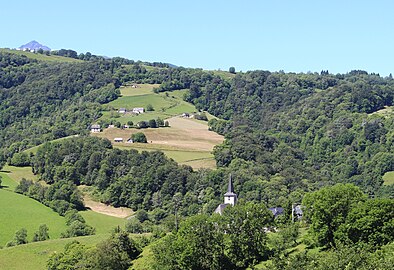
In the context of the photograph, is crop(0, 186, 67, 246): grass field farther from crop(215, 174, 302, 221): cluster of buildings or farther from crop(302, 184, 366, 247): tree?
crop(302, 184, 366, 247): tree

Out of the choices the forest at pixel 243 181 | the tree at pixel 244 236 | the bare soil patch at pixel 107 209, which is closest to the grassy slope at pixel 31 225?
the bare soil patch at pixel 107 209

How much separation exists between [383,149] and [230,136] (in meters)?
41.6

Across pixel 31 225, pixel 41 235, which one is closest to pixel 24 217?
pixel 31 225

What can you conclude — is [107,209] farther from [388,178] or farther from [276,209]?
[388,178]

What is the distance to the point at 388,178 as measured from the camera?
509ft

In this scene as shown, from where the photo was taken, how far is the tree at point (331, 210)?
5962cm

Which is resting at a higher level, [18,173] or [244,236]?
[244,236]

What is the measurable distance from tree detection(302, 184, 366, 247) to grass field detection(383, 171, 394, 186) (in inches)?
3683

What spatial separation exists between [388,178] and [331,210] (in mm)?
101443

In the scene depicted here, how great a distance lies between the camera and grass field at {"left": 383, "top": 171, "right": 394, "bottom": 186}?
5968 inches

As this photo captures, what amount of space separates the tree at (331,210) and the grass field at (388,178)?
307 feet

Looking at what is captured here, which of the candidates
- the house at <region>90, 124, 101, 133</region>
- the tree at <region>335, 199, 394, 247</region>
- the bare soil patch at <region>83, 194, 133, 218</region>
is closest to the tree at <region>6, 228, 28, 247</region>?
the bare soil patch at <region>83, 194, 133, 218</region>

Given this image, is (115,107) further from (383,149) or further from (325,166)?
(383,149)

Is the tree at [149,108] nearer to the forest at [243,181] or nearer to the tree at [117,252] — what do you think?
the forest at [243,181]
